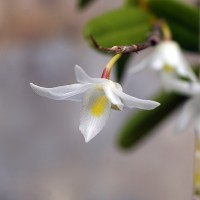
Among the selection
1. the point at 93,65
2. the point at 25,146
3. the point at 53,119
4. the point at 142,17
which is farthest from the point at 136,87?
the point at 142,17

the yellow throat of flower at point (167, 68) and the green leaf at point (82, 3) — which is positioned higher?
the green leaf at point (82, 3)

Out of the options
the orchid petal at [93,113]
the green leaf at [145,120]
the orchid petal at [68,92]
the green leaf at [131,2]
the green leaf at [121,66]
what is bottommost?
the green leaf at [145,120]

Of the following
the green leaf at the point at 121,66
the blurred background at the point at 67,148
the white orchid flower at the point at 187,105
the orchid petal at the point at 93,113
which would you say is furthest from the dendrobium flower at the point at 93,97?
the blurred background at the point at 67,148

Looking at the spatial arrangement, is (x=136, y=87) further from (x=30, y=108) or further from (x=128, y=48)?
(x=128, y=48)

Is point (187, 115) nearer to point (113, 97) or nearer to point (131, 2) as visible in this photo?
point (131, 2)

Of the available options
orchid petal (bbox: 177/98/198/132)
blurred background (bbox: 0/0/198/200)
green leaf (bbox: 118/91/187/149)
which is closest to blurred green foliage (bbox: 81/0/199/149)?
green leaf (bbox: 118/91/187/149)

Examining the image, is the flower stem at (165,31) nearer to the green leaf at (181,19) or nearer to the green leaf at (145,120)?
the green leaf at (181,19)

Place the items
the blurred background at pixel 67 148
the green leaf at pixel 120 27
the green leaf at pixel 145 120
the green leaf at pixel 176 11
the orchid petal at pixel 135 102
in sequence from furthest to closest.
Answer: the blurred background at pixel 67 148
the green leaf at pixel 145 120
the green leaf at pixel 176 11
the green leaf at pixel 120 27
the orchid petal at pixel 135 102

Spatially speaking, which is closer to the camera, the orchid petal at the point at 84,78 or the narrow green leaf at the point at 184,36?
the orchid petal at the point at 84,78
